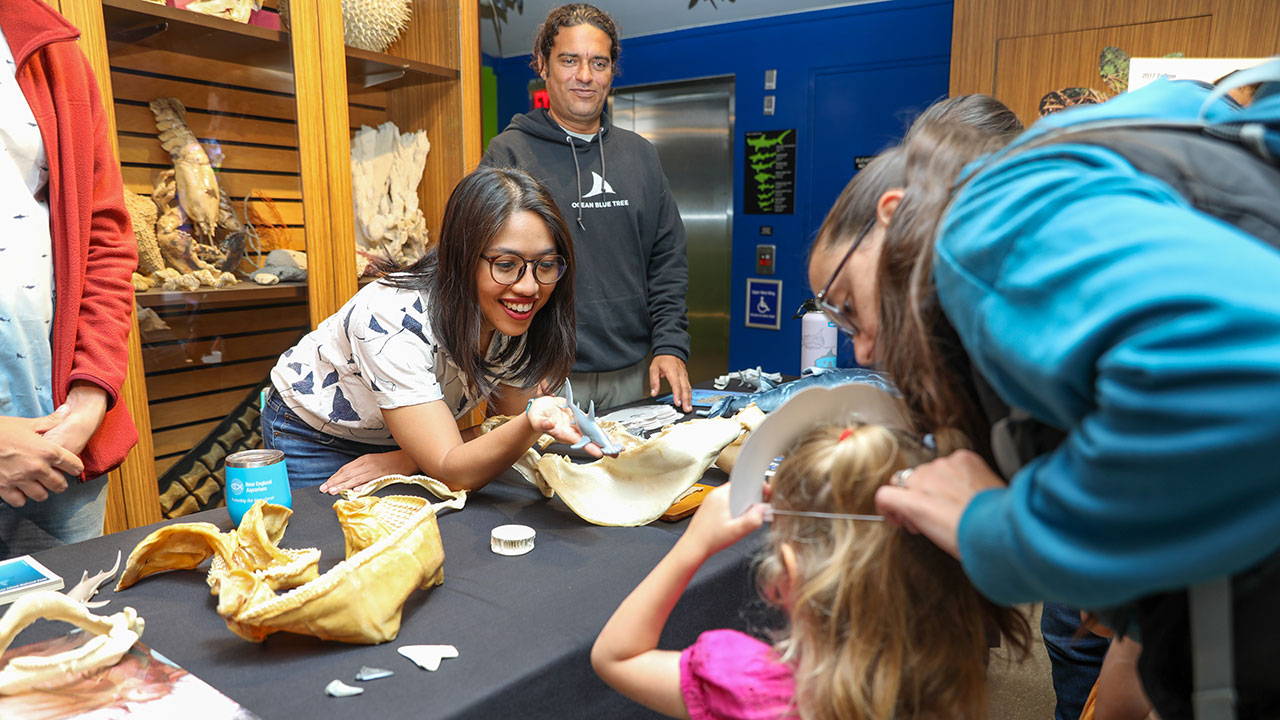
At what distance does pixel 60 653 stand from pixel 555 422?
83 cm

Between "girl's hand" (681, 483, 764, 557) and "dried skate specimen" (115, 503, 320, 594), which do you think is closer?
"girl's hand" (681, 483, 764, 557)

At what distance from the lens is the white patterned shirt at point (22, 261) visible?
1710 mm

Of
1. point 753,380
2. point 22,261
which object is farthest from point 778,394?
point 22,261

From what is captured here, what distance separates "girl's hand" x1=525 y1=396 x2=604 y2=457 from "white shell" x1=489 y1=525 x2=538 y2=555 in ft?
0.70

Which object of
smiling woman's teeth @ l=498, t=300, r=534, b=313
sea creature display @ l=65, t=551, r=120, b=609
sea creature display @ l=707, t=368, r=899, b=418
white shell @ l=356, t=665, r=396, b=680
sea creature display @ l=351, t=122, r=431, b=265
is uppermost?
sea creature display @ l=351, t=122, r=431, b=265

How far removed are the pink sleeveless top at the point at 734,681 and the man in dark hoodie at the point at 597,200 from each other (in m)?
1.91

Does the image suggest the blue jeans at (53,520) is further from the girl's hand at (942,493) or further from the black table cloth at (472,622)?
the girl's hand at (942,493)

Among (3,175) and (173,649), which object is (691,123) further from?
(173,649)

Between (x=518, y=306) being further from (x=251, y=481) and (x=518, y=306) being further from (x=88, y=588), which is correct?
(x=88, y=588)

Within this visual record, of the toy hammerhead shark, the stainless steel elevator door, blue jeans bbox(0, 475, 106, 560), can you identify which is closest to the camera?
the toy hammerhead shark

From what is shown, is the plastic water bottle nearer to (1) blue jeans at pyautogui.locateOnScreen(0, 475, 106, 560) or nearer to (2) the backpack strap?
(1) blue jeans at pyautogui.locateOnScreen(0, 475, 106, 560)

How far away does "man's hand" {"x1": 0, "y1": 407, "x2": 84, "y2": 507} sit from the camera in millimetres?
1561

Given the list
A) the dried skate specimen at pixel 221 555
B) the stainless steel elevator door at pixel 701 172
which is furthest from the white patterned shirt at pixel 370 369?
the stainless steel elevator door at pixel 701 172

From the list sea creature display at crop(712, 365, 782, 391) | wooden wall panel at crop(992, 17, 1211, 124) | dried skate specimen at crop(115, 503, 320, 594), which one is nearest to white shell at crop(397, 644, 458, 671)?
dried skate specimen at crop(115, 503, 320, 594)
